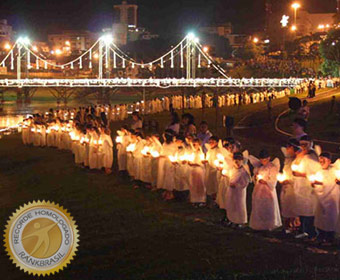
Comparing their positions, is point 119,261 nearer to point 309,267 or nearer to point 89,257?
point 89,257

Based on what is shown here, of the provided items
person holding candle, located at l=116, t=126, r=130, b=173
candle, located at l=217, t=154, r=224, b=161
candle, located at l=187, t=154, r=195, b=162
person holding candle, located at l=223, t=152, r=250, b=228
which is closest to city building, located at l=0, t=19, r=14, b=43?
person holding candle, located at l=116, t=126, r=130, b=173

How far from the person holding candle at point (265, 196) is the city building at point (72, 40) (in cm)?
12564

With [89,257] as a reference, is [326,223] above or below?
above

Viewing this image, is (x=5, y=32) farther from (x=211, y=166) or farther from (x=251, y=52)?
(x=211, y=166)

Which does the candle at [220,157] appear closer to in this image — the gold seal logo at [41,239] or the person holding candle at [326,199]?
the person holding candle at [326,199]

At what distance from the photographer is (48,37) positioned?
137875 mm

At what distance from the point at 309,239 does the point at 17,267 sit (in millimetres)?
4557

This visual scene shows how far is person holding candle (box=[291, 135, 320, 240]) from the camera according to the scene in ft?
31.4

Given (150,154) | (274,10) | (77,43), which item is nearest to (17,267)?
(150,154)

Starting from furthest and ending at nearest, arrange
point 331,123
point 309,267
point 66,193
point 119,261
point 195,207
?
point 331,123
point 66,193
point 195,207
point 119,261
point 309,267

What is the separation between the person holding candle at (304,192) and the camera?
31.4ft

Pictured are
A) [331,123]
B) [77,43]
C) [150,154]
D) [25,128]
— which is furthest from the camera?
[77,43]

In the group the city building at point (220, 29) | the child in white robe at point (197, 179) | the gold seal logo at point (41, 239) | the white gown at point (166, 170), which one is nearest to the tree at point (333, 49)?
the white gown at point (166, 170)

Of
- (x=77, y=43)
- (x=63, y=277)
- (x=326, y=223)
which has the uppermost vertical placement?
(x=77, y=43)
